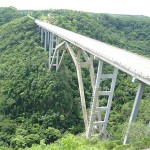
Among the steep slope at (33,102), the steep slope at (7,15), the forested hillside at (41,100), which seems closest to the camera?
the forested hillside at (41,100)

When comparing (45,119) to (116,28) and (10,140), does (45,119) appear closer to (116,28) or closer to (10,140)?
(10,140)

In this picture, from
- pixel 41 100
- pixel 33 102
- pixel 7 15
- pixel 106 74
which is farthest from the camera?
pixel 7 15

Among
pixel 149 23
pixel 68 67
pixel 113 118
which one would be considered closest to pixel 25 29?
pixel 68 67

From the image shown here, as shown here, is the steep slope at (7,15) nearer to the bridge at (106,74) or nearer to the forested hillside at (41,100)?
the forested hillside at (41,100)

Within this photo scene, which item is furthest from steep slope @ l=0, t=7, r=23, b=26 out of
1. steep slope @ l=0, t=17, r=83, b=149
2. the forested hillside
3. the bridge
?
the bridge

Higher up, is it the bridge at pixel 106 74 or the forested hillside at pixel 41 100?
the bridge at pixel 106 74

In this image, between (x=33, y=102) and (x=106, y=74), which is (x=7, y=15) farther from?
(x=106, y=74)

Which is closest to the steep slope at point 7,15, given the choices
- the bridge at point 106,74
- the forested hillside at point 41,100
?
the forested hillside at point 41,100

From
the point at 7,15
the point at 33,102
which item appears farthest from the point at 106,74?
the point at 7,15

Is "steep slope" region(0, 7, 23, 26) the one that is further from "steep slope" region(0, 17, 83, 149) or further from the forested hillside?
"steep slope" region(0, 17, 83, 149)

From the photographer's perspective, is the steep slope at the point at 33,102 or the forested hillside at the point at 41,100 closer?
the forested hillside at the point at 41,100

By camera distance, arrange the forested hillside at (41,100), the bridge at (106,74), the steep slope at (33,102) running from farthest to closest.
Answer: the steep slope at (33,102) → the forested hillside at (41,100) → the bridge at (106,74)
